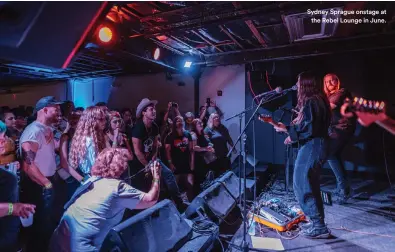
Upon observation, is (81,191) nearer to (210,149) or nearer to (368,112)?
(368,112)

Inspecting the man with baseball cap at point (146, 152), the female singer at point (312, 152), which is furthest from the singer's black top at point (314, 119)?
the man with baseball cap at point (146, 152)

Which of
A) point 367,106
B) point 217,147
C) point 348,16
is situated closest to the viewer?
point 367,106

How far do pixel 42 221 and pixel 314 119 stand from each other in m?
3.03

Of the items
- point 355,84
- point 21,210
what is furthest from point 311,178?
point 355,84

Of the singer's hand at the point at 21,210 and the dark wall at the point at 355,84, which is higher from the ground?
the dark wall at the point at 355,84

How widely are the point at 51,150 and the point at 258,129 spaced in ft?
15.7

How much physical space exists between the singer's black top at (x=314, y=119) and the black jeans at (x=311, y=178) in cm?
9

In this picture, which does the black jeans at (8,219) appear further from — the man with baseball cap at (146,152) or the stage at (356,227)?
the stage at (356,227)

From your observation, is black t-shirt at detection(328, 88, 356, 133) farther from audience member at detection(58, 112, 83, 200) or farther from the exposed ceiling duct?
audience member at detection(58, 112, 83, 200)

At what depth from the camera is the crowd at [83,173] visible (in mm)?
1837

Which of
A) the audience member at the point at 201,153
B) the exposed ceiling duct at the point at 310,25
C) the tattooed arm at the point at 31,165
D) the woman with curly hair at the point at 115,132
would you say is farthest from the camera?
the audience member at the point at 201,153

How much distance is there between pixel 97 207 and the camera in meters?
1.83

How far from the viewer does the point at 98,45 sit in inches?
135

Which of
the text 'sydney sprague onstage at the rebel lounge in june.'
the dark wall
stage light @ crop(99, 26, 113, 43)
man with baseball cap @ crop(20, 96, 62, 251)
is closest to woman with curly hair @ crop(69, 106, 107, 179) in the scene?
man with baseball cap @ crop(20, 96, 62, 251)
